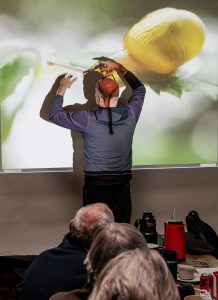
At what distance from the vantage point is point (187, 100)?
4062mm

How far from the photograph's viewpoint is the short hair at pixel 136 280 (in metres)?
1.19

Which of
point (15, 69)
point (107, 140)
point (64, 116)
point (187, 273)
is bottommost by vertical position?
point (187, 273)

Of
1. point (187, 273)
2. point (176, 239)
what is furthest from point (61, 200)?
point (187, 273)

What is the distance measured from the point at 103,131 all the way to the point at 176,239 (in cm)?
117

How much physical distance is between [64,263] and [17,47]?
2.12m

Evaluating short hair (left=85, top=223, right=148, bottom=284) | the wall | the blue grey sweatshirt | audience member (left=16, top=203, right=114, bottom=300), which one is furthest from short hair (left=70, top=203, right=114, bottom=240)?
the wall

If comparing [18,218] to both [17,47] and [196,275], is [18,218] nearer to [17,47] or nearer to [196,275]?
[17,47]

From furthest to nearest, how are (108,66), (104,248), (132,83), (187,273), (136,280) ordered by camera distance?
(108,66)
(132,83)
(187,273)
(104,248)
(136,280)

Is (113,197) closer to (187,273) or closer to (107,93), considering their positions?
(107,93)

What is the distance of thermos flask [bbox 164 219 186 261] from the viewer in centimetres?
245

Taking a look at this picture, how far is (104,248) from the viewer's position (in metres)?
1.59

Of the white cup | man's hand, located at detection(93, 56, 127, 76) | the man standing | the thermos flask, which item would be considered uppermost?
man's hand, located at detection(93, 56, 127, 76)

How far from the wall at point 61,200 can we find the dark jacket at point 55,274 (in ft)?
5.94

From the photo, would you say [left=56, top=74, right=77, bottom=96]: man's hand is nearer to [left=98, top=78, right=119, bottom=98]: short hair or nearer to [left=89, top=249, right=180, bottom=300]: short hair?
[left=98, top=78, right=119, bottom=98]: short hair
